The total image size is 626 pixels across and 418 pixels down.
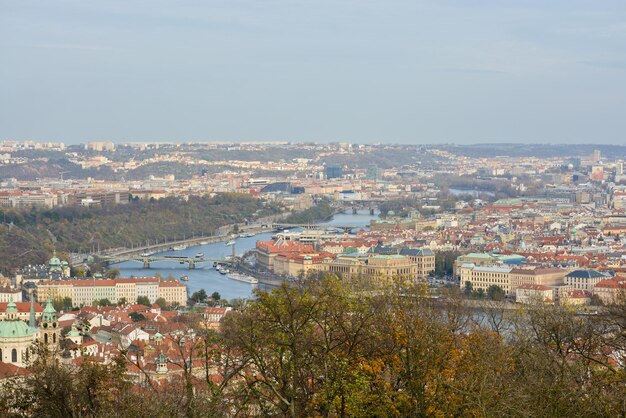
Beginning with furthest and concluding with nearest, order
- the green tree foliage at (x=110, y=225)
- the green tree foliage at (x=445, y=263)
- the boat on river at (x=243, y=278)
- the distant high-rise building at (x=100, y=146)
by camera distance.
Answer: the distant high-rise building at (x=100, y=146), the green tree foliage at (x=110, y=225), the green tree foliage at (x=445, y=263), the boat on river at (x=243, y=278)

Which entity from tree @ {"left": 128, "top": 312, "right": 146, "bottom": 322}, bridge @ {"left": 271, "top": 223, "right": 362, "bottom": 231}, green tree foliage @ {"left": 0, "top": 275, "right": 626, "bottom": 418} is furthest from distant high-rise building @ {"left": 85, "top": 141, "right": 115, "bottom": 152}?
green tree foliage @ {"left": 0, "top": 275, "right": 626, "bottom": 418}

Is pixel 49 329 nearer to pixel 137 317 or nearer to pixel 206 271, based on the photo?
pixel 137 317

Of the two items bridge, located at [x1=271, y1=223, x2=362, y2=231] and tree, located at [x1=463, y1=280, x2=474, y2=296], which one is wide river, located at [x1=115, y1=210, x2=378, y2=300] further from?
tree, located at [x1=463, y1=280, x2=474, y2=296]

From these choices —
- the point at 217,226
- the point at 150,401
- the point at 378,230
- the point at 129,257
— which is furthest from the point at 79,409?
the point at 217,226

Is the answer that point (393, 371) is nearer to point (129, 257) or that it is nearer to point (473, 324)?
point (473, 324)

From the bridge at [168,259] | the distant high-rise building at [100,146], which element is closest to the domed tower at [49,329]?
the bridge at [168,259]

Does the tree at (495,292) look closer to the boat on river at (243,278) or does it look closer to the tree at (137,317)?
the boat on river at (243,278)

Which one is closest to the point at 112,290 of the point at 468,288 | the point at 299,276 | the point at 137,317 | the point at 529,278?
the point at 299,276
